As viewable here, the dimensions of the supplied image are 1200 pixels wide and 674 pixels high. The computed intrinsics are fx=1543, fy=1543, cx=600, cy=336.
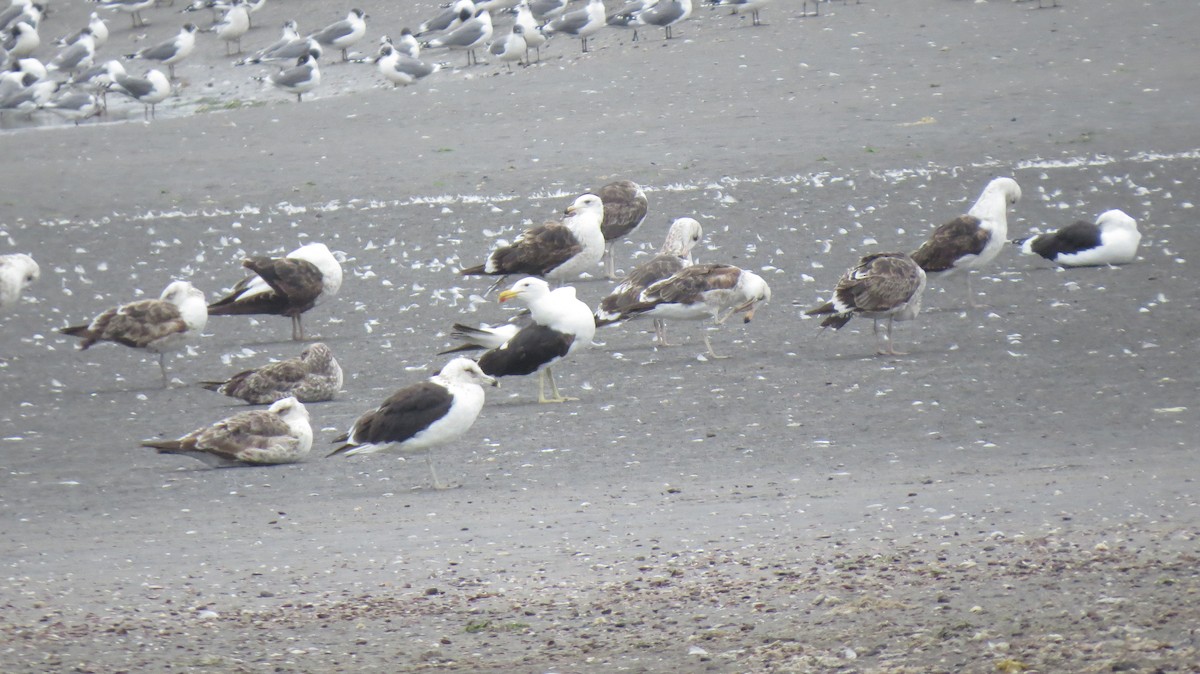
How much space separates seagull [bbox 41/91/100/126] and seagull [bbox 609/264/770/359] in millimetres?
17249

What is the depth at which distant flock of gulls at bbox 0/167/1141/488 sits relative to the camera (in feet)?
29.7

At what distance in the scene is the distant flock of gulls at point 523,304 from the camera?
9.05 meters

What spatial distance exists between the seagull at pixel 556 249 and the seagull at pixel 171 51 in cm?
1677

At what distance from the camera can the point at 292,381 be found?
10.8 m

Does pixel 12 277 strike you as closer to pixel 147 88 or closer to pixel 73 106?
pixel 147 88

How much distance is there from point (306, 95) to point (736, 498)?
19.4 meters

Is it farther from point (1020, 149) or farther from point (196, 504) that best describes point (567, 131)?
point (196, 504)

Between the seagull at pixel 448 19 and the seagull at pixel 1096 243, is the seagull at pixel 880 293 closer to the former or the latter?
the seagull at pixel 1096 243

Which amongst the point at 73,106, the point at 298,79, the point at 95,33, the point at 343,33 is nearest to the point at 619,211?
the point at 298,79

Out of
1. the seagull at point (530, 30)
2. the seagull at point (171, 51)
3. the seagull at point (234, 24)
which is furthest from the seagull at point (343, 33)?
the seagull at point (530, 30)

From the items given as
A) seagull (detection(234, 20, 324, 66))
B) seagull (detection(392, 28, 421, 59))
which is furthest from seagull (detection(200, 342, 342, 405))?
seagull (detection(234, 20, 324, 66))

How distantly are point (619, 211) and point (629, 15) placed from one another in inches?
448

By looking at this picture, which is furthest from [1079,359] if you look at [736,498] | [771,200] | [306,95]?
[306,95]

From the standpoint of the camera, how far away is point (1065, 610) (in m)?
5.97
